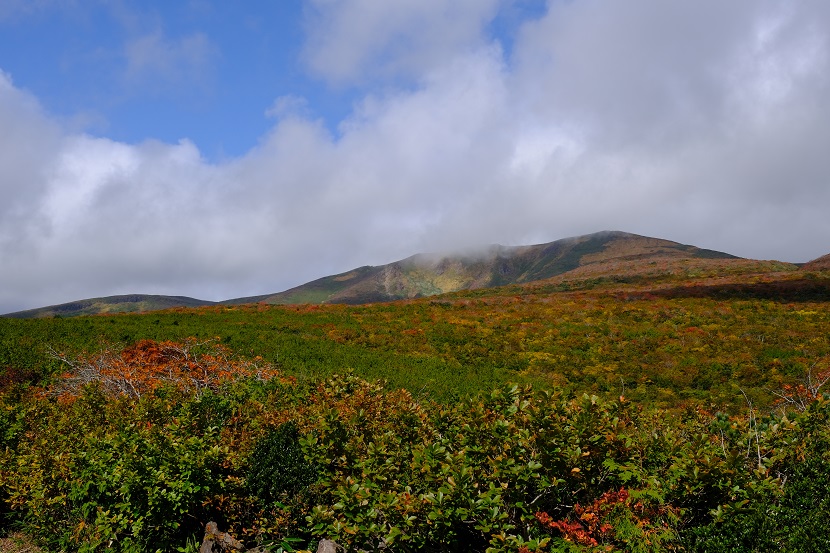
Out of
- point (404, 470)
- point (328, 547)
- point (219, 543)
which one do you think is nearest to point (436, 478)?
point (404, 470)

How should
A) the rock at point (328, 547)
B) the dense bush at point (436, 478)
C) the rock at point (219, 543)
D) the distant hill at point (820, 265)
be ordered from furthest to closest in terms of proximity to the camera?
the distant hill at point (820, 265) → the rock at point (219, 543) → the rock at point (328, 547) → the dense bush at point (436, 478)

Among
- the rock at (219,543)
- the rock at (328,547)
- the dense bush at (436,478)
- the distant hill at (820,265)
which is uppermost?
the distant hill at (820,265)

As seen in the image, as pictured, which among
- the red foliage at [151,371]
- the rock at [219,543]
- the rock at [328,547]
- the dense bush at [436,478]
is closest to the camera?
the dense bush at [436,478]

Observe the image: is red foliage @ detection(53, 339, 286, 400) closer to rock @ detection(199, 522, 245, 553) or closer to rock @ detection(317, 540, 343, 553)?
rock @ detection(199, 522, 245, 553)

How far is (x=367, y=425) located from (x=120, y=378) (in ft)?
31.5

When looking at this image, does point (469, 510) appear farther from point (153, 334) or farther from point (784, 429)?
A: point (153, 334)

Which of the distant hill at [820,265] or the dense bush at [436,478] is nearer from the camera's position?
the dense bush at [436,478]

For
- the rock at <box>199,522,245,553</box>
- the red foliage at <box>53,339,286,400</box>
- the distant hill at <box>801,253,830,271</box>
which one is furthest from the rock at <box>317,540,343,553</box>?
the distant hill at <box>801,253,830,271</box>

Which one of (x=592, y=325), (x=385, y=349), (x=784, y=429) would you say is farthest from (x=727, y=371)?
(x=784, y=429)

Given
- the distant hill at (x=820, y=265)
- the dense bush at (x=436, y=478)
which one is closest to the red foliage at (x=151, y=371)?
the dense bush at (x=436, y=478)

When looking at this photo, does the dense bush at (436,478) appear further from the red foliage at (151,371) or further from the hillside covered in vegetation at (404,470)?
the red foliage at (151,371)

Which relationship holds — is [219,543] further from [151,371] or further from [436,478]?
[151,371]

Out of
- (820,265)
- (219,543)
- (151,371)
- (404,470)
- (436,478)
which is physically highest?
(820,265)

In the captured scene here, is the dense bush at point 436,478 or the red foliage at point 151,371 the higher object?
the red foliage at point 151,371
